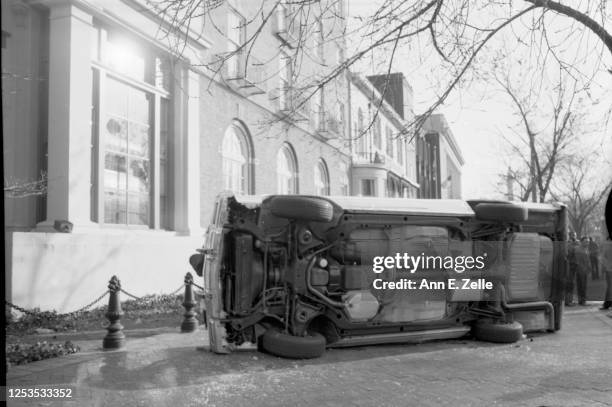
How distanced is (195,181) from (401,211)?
335 inches

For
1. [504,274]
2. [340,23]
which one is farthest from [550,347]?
[340,23]

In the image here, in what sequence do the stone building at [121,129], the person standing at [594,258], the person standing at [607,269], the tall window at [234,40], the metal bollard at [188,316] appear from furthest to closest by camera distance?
the tall window at [234,40] < the person standing at [594,258] < the person standing at [607,269] < the stone building at [121,129] < the metal bollard at [188,316]

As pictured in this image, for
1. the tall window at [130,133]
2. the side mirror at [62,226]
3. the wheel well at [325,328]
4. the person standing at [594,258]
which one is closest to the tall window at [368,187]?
the tall window at [130,133]

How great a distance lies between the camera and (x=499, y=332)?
272 inches

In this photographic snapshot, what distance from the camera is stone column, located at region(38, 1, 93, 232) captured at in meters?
10.3

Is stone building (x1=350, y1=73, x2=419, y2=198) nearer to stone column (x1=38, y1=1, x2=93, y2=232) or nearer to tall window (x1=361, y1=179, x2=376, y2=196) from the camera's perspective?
tall window (x1=361, y1=179, x2=376, y2=196)

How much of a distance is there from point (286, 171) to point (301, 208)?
47.9 feet

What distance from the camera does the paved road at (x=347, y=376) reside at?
4578 millimetres

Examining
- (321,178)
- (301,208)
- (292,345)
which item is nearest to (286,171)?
(321,178)

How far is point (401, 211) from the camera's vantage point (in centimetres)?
668

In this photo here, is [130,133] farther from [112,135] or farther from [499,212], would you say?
[499,212]

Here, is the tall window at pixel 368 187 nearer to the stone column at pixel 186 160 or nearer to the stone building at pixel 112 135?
the stone building at pixel 112 135

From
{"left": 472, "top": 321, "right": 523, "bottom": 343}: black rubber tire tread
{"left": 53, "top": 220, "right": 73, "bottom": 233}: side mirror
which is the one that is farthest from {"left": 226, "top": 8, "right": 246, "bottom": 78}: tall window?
{"left": 472, "top": 321, "right": 523, "bottom": 343}: black rubber tire tread

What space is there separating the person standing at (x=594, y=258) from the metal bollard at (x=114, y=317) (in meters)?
9.31
